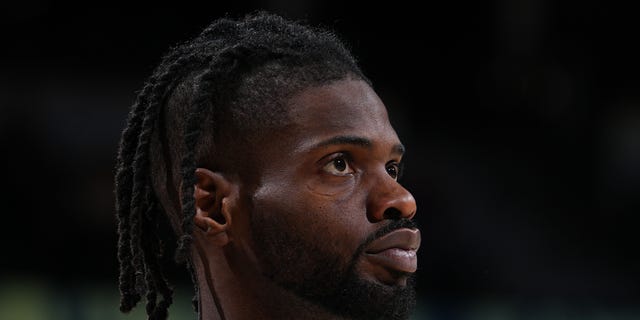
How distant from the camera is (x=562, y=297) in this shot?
25.6 feet

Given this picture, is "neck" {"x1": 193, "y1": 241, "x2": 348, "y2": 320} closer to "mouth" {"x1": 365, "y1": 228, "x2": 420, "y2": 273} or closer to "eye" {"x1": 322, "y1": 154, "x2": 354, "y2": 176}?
"mouth" {"x1": 365, "y1": 228, "x2": 420, "y2": 273}

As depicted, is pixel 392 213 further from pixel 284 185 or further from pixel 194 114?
pixel 194 114

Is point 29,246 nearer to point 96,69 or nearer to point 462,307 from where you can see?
point 96,69

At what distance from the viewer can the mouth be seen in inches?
110

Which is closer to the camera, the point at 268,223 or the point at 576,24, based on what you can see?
the point at 268,223

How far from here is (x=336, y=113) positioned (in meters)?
2.87

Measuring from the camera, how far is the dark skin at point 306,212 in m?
2.79

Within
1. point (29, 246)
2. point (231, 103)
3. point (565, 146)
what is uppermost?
point (565, 146)

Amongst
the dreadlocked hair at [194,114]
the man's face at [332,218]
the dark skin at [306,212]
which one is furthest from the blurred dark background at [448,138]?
the man's face at [332,218]

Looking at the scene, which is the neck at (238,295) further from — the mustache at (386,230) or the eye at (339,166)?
the eye at (339,166)

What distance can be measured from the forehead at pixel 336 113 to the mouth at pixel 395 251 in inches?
10.7

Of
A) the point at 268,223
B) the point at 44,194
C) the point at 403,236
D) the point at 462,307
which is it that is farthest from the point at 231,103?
the point at 44,194

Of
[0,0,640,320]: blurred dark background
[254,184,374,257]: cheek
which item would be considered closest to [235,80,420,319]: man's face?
[254,184,374,257]: cheek

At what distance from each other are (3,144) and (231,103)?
4.80 meters
